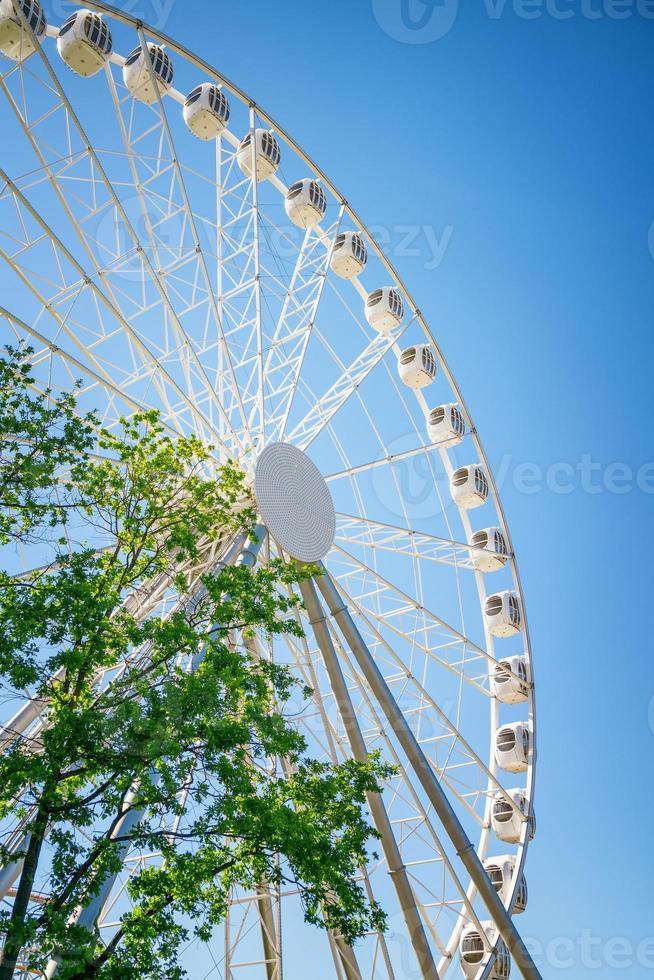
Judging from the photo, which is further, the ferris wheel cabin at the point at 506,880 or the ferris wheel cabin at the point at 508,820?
the ferris wheel cabin at the point at 508,820

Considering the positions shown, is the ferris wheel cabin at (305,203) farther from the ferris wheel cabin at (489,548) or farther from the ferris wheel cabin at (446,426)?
the ferris wheel cabin at (489,548)

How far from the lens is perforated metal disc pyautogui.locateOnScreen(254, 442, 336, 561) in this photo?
1945cm

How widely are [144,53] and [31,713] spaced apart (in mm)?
13668

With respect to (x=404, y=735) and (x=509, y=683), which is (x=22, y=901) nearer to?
(x=404, y=735)

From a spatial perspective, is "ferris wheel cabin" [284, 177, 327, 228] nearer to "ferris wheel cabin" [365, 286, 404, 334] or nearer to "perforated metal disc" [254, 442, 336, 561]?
"ferris wheel cabin" [365, 286, 404, 334]

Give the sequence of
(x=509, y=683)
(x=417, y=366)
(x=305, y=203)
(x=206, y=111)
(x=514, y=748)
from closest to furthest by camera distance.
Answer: (x=206, y=111), (x=305, y=203), (x=514, y=748), (x=509, y=683), (x=417, y=366)

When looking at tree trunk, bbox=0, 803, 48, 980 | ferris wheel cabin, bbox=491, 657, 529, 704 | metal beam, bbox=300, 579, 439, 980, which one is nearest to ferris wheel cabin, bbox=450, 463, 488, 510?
ferris wheel cabin, bbox=491, 657, 529, 704

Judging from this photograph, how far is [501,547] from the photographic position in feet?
95.1

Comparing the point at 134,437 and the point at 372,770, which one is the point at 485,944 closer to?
the point at 372,770

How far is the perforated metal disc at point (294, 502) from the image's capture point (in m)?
19.5

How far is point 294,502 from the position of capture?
2036cm

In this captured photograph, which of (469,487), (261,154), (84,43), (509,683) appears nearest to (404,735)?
(509,683)

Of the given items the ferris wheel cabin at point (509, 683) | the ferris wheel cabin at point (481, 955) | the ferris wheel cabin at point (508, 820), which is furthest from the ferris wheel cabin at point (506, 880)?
the ferris wheel cabin at point (509, 683)

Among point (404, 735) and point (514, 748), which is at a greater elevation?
point (514, 748)
